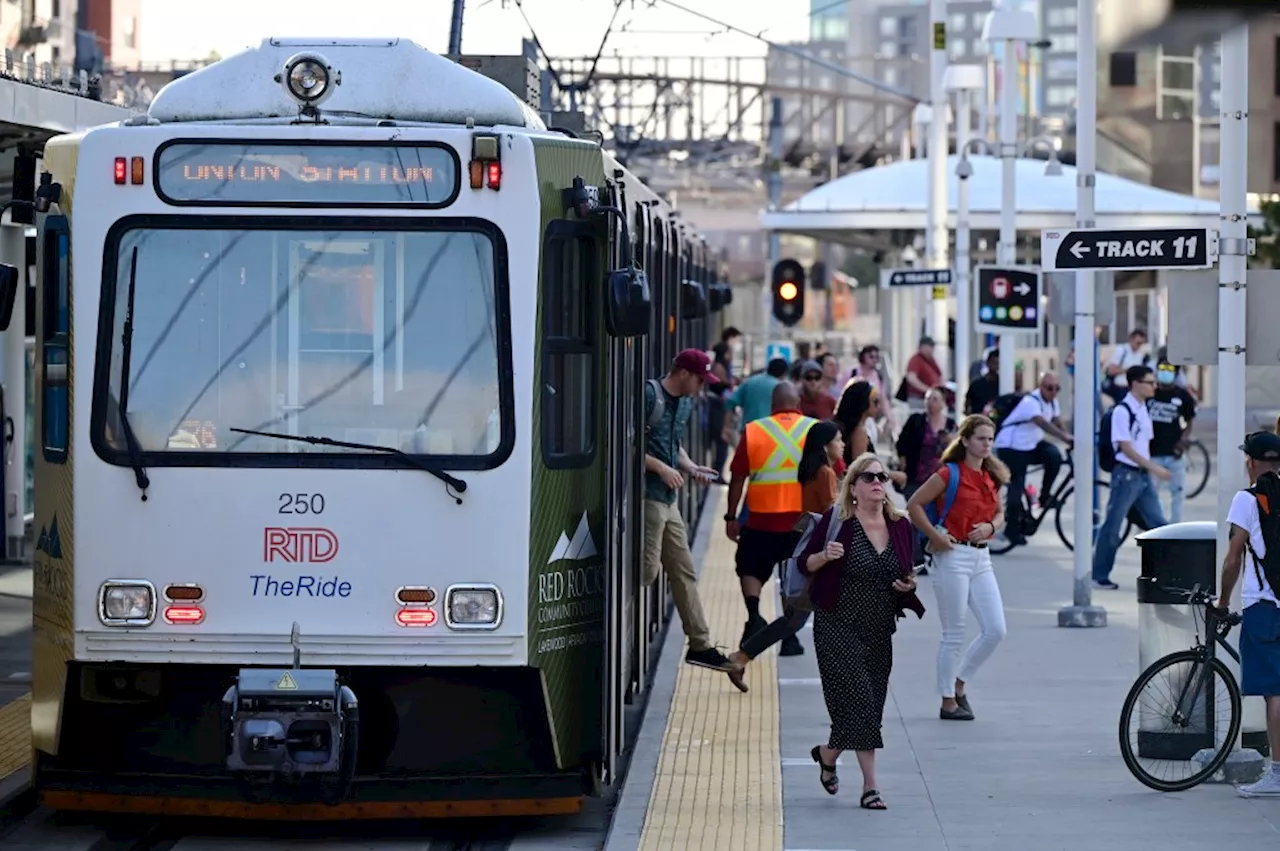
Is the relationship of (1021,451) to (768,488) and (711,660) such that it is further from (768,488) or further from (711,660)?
(711,660)

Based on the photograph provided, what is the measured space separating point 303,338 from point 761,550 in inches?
215

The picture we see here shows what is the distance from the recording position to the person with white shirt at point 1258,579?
9.62 meters

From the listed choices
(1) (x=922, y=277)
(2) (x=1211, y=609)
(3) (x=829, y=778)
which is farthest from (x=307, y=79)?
(1) (x=922, y=277)

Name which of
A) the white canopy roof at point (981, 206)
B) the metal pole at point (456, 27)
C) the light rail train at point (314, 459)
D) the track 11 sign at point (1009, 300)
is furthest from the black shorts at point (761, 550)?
the white canopy roof at point (981, 206)

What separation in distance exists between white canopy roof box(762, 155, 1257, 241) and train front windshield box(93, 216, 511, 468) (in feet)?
98.7

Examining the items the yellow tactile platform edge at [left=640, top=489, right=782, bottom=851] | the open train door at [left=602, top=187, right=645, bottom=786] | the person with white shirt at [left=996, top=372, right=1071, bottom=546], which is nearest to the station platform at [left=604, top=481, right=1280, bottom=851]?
Answer: the yellow tactile platform edge at [left=640, top=489, right=782, bottom=851]

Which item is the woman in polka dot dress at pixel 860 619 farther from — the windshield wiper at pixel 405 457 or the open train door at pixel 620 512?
the windshield wiper at pixel 405 457

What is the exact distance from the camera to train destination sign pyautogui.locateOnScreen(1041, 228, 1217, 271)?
1052 cm

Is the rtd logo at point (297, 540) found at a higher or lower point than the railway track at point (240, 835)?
higher

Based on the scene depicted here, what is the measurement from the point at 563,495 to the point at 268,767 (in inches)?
60.2

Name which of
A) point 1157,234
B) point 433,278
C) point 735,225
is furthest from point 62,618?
point 735,225

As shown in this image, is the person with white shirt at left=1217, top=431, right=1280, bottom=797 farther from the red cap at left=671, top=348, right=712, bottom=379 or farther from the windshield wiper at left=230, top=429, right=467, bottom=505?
the red cap at left=671, top=348, right=712, bottom=379

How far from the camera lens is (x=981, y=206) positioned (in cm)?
3972

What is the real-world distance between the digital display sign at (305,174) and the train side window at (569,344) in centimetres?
49
